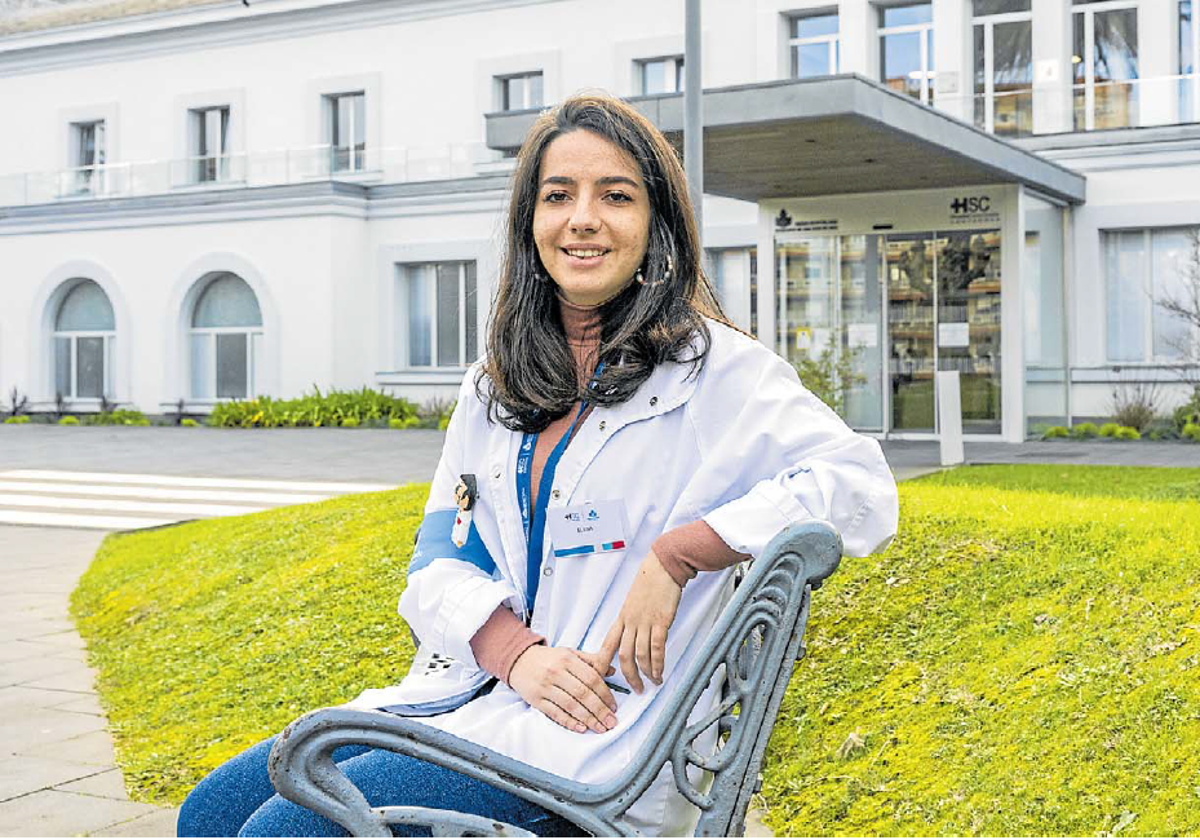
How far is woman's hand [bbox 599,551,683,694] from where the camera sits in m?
2.29

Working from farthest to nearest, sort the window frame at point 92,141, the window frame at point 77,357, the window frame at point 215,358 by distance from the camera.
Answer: the window frame at point 92,141 → the window frame at point 77,357 → the window frame at point 215,358

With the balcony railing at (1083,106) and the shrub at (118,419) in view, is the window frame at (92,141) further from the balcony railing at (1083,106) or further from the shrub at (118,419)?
the balcony railing at (1083,106)

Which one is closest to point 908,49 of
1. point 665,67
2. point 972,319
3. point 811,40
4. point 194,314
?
point 811,40

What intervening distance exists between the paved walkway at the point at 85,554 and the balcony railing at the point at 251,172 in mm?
5617

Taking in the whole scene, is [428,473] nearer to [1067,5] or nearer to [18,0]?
[1067,5]

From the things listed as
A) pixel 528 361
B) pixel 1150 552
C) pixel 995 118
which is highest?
pixel 995 118

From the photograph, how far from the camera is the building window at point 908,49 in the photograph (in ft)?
79.3

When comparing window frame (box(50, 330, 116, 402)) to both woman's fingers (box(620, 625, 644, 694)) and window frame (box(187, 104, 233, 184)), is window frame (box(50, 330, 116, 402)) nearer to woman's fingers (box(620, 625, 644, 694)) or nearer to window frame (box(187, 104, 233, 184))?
window frame (box(187, 104, 233, 184))

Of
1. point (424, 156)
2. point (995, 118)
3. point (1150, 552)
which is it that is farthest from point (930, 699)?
point (424, 156)

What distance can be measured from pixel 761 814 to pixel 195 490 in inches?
475

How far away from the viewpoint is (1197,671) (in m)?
4.74

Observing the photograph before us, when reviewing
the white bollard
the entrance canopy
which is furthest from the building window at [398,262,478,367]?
the white bollard

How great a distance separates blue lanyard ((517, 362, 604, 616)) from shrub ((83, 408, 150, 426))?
1100 inches

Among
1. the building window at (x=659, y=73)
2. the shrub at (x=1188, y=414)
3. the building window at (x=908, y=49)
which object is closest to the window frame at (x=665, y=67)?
the building window at (x=659, y=73)
